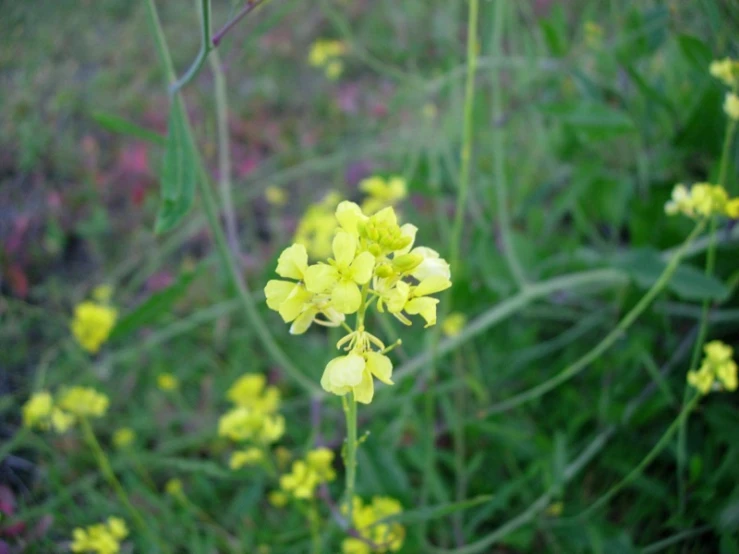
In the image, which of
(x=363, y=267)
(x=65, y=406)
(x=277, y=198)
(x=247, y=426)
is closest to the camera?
(x=363, y=267)

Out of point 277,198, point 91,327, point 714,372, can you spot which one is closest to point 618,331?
point 714,372

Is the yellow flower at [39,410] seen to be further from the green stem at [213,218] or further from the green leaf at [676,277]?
the green leaf at [676,277]

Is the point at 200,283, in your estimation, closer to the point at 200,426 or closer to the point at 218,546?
the point at 200,426

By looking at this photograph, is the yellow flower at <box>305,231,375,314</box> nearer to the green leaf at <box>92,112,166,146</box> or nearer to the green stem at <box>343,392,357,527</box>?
the green stem at <box>343,392,357,527</box>

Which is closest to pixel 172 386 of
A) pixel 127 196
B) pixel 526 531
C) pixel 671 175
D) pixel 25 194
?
pixel 526 531

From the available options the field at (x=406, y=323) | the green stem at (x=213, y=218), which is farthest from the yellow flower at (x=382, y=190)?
the green stem at (x=213, y=218)

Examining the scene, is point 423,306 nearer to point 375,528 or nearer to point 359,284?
point 359,284
